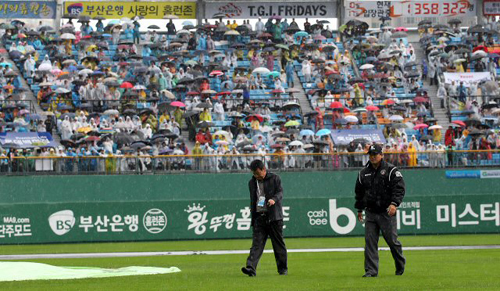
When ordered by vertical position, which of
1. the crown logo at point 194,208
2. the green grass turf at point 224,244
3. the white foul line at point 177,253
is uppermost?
the crown logo at point 194,208

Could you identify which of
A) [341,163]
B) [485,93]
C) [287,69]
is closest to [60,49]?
[287,69]

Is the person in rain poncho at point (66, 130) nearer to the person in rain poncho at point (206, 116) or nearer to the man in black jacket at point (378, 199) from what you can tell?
the person in rain poncho at point (206, 116)

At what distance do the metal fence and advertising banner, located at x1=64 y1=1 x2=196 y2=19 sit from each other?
54.3ft

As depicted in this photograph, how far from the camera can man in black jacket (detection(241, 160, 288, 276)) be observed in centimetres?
1317

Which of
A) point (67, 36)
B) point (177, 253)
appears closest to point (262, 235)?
point (177, 253)

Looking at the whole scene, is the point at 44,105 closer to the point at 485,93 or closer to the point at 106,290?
the point at 485,93

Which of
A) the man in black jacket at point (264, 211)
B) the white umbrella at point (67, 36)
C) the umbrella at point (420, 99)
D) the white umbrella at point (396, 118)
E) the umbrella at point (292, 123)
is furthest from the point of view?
the white umbrella at point (67, 36)

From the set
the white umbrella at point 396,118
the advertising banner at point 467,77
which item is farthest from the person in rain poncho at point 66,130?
the advertising banner at point 467,77

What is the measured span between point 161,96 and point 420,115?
10.4 meters

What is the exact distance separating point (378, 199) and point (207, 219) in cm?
1555

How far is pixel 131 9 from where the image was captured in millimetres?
46438

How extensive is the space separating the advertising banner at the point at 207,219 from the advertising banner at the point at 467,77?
1233cm

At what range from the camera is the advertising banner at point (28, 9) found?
149 ft

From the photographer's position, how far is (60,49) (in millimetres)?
41094
